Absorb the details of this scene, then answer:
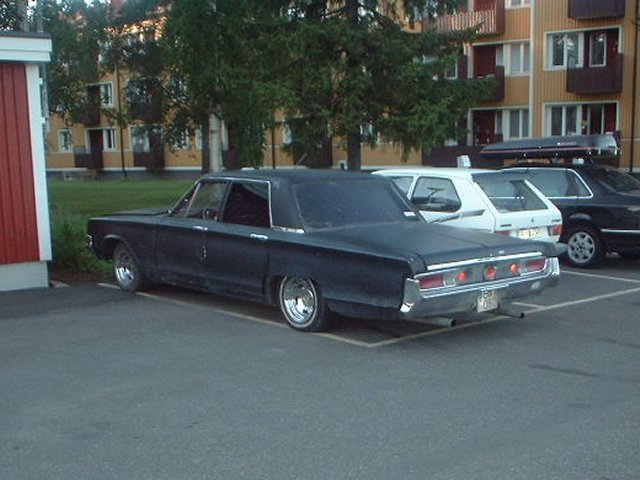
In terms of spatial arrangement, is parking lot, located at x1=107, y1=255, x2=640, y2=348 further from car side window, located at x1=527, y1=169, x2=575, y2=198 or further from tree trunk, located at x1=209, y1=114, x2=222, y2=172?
tree trunk, located at x1=209, y1=114, x2=222, y2=172

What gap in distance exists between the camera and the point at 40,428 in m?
5.54

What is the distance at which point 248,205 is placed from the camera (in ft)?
29.5

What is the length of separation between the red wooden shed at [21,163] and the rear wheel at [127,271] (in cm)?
112

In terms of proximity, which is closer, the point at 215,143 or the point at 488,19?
the point at 215,143

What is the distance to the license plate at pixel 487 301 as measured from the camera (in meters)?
7.64

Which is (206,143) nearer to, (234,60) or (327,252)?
(234,60)

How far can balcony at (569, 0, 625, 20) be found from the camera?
31.7 meters

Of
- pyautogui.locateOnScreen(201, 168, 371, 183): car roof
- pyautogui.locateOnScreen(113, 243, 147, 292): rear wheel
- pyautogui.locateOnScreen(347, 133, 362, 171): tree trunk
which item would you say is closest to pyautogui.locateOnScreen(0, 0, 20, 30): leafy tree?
pyautogui.locateOnScreen(347, 133, 362, 171): tree trunk

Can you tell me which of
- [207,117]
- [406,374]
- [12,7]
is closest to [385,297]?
[406,374]

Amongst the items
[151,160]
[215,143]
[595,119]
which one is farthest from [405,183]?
[151,160]

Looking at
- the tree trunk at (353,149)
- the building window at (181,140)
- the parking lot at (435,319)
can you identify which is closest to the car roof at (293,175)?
the parking lot at (435,319)

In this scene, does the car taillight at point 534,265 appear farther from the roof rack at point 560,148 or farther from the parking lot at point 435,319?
the roof rack at point 560,148

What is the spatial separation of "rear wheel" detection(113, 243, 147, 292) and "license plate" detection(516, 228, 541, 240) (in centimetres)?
481

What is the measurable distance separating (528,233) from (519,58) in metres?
26.6
